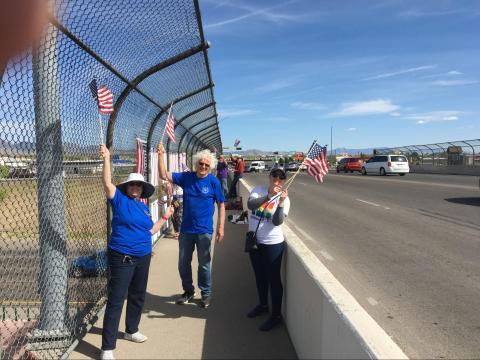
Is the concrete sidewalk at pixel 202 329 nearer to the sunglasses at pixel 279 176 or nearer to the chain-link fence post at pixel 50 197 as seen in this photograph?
the chain-link fence post at pixel 50 197

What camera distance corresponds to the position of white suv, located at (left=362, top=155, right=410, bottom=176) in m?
33.3

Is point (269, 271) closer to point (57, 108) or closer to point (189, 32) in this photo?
point (57, 108)

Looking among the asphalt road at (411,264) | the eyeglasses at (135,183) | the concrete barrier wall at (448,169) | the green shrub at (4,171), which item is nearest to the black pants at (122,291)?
the eyeglasses at (135,183)

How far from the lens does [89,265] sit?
208 inches

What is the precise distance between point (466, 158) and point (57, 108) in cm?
3950

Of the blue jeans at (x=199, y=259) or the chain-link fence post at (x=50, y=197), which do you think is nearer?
the chain-link fence post at (x=50, y=197)

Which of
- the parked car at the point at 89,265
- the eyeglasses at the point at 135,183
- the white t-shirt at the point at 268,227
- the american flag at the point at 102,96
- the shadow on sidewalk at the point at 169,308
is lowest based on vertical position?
the shadow on sidewalk at the point at 169,308

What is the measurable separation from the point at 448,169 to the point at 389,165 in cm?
784

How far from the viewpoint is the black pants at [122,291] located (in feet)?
11.7

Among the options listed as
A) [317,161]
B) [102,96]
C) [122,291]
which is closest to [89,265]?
[122,291]

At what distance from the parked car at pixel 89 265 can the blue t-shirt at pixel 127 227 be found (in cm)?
148

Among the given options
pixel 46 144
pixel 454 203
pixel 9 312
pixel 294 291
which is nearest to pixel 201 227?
pixel 294 291

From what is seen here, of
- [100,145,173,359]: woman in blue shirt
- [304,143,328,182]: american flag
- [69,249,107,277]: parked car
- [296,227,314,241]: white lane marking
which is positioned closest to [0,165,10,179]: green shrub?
[100,145,173,359]: woman in blue shirt

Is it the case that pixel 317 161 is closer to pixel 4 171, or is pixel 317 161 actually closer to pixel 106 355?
pixel 106 355
